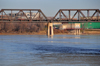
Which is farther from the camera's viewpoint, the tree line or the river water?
the tree line

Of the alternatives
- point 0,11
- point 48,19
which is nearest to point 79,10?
point 48,19

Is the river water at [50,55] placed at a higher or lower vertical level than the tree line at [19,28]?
lower

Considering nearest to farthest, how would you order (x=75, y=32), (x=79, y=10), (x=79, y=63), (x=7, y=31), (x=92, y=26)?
(x=79, y=63), (x=79, y=10), (x=7, y=31), (x=75, y=32), (x=92, y=26)

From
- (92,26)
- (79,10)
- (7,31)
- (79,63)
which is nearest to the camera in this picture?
(79,63)

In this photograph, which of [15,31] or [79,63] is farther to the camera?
[15,31]

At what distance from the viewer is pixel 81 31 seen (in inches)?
5901

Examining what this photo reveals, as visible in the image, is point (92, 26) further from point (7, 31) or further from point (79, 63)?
point (79, 63)

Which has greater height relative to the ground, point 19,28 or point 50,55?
point 19,28

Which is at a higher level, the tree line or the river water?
the tree line

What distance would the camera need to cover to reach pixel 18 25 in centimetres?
14000

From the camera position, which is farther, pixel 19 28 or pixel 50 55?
pixel 19 28

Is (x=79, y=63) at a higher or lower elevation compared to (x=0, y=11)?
lower

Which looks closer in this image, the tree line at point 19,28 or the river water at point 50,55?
the river water at point 50,55

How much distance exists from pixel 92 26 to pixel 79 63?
5407 inches
